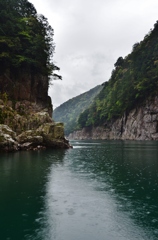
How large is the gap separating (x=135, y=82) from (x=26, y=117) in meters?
74.6

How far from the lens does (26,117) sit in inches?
2046

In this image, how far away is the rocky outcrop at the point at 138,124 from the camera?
100369mm

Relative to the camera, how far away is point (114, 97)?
138 metres

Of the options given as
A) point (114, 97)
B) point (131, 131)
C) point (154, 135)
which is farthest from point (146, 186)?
point (114, 97)

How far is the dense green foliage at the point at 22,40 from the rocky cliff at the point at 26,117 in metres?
2.91

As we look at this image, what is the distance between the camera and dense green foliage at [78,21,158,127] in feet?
342

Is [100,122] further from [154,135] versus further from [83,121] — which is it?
[154,135]

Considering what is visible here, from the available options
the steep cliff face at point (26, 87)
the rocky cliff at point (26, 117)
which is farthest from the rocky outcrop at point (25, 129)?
the steep cliff face at point (26, 87)

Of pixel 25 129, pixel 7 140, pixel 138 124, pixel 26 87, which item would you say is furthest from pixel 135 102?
pixel 7 140

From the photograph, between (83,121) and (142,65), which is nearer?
(142,65)

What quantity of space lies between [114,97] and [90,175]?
4730 inches

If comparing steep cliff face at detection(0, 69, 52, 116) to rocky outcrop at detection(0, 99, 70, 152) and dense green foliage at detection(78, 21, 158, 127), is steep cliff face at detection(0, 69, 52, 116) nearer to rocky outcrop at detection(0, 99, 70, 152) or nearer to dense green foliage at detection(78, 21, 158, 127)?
rocky outcrop at detection(0, 99, 70, 152)

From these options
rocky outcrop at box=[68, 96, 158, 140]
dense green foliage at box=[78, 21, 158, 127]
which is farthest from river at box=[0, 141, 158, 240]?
dense green foliage at box=[78, 21, 158, 127]

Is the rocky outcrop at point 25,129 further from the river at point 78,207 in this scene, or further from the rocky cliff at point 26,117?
the river at point 78,207
